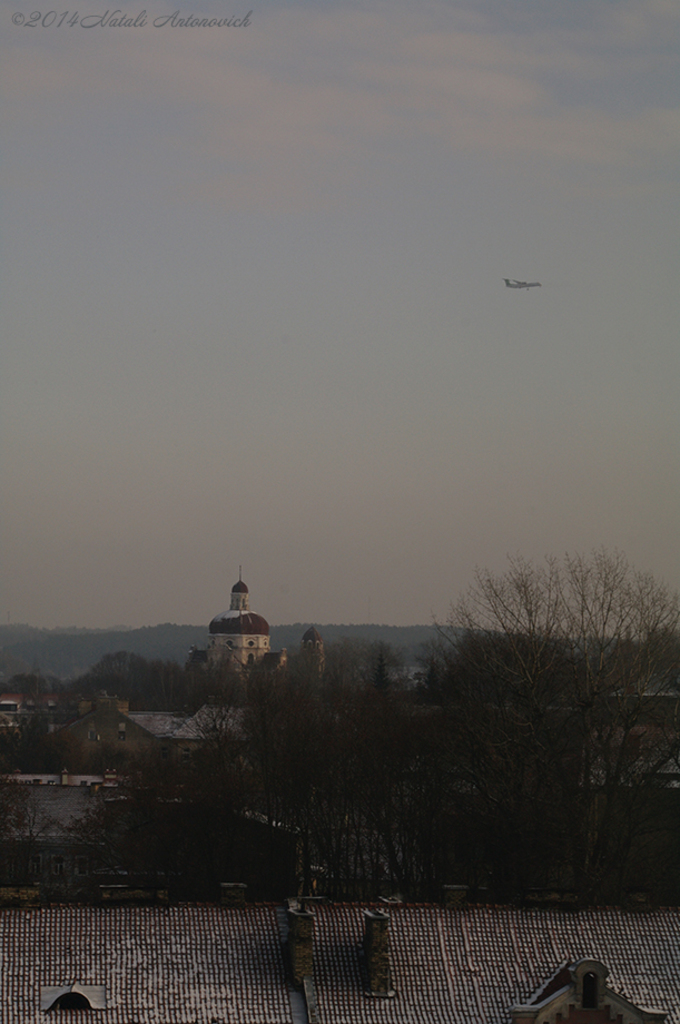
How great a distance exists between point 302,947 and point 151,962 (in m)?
2.60

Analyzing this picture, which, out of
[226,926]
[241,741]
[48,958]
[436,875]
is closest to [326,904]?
[226,926]

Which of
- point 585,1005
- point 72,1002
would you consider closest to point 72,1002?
point 72,1002

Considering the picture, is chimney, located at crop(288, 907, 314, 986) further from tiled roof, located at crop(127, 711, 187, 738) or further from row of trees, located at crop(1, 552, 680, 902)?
tiled roof, located at crop(127, 711, 187, 738)

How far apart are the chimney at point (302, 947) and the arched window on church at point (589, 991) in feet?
14.7

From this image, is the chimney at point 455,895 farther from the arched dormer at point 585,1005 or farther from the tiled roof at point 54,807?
the tiled roof at point 54,807

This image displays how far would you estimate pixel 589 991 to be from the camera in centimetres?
2286


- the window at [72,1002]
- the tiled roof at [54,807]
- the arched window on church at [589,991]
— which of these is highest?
the arched window on church at [589,991]

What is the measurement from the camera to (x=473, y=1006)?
2388 cm

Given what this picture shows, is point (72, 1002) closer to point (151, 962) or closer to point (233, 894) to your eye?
point (151, 962)

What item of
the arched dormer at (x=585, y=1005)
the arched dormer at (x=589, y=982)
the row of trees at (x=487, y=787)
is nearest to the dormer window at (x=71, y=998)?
the arched dormer at (x=585, y=1005)

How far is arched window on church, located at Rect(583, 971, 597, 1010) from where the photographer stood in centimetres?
2278

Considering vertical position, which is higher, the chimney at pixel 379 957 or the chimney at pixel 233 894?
the chimney at pixel 233 894

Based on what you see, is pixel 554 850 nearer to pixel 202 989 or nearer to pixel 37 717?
pixel 202 989

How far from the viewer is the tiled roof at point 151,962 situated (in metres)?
23.1
